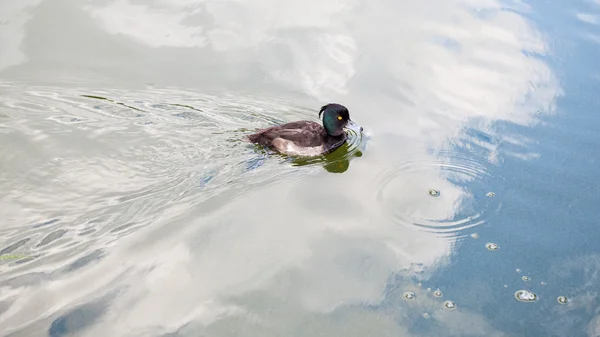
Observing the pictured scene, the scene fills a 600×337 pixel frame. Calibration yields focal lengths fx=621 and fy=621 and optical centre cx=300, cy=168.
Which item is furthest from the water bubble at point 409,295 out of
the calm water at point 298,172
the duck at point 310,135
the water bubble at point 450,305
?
the duck at point 310,135

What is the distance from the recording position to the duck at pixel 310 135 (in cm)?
683

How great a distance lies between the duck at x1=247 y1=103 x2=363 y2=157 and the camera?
6835 mm

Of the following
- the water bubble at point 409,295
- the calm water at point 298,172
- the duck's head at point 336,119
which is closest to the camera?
the calm water at point 298,172

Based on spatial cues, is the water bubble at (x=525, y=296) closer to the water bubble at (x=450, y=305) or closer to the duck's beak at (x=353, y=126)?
the water bubble at (x=450, y=305)

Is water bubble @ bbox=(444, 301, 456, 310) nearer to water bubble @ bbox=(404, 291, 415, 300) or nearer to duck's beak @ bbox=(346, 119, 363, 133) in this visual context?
water bubble @ bbox=(404, 291, 415, 300)

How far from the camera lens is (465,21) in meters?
9.15

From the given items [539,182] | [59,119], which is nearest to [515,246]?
[539,182]

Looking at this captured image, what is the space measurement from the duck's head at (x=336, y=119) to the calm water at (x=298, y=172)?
27 cm

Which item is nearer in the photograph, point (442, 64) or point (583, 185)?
point (583, 185)

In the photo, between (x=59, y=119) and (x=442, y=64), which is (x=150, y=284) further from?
(x=442, y=64)

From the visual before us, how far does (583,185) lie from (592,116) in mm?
1405

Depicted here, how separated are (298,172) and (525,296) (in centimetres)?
266

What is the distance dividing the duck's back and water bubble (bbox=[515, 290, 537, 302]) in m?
2.85

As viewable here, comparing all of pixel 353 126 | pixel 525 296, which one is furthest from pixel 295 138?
pixel 525 296
